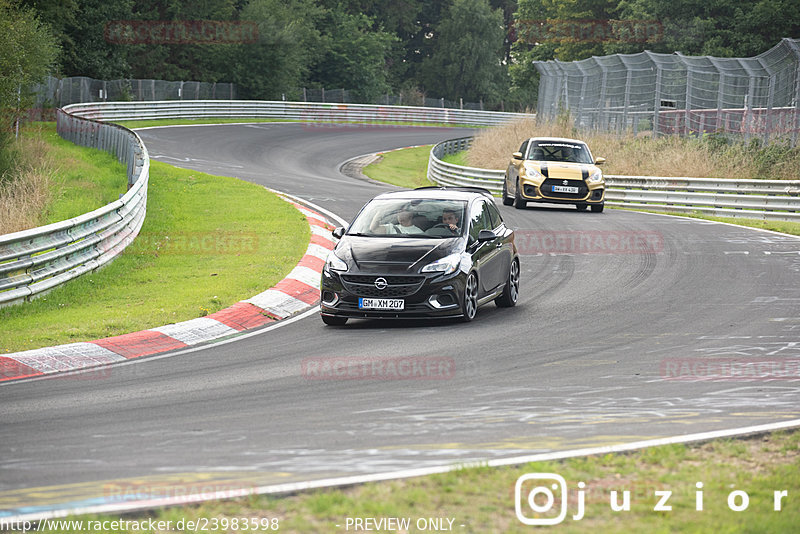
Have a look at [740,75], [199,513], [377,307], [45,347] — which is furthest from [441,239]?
[740,75]

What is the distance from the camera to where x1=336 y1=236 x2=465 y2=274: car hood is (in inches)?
476

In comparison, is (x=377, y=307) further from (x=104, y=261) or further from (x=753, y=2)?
(x=753, y=2)

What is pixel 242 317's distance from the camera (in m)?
12.7

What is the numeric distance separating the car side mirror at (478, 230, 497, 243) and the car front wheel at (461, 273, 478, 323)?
1.88ft

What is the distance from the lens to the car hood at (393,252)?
1208cm

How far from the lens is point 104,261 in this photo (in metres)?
15.8

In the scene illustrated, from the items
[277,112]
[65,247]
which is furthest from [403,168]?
[65,247]

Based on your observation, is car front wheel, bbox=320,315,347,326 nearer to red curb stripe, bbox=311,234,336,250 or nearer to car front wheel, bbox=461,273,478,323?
car front wheel, bbox=461,273,478,323

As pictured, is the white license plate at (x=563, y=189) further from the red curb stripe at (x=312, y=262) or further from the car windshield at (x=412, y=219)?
the car windshield at (x=412, y=219)
